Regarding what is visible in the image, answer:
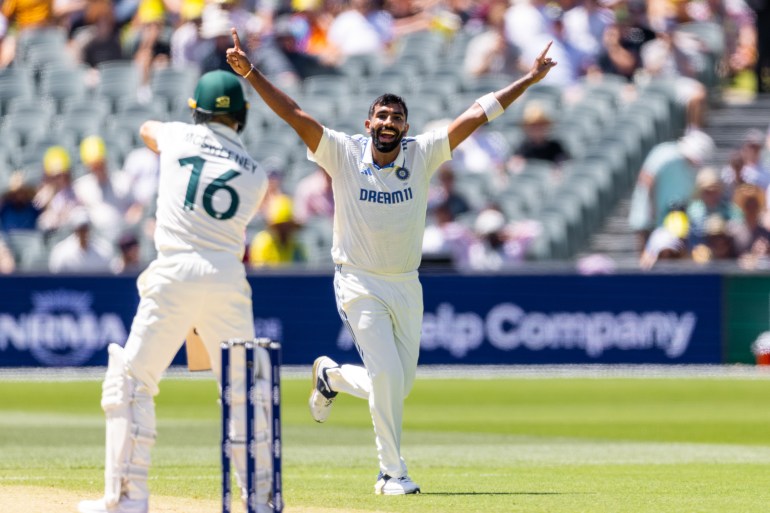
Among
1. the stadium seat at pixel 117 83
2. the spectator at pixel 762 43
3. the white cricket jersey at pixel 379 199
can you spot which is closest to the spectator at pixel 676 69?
the spectator at pixel 762 43

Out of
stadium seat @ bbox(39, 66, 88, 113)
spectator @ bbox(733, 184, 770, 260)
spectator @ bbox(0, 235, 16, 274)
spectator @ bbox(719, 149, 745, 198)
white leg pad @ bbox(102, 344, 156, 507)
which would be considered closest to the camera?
white leg pad @ bbox(102, 344, 156, 507)

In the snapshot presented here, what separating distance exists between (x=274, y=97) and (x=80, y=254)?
11.5 m

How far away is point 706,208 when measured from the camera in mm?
20141

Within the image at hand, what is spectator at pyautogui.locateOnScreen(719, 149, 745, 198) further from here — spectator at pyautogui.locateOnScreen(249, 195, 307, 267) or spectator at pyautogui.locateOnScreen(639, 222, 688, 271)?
spectator at pyautogui.locateOnScreen(249, 195, 307, 267)

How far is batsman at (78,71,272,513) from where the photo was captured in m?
7.45

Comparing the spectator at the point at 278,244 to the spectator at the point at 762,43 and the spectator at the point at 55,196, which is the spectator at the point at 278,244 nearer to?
the spectator at the point at 55,196

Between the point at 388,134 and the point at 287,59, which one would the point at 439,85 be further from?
the point at 388,134

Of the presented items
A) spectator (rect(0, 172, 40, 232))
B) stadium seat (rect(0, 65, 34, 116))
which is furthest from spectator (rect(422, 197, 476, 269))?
stadium seat (rect(0, 65, 34, 116))

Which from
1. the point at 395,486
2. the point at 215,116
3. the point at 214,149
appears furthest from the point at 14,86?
the point at 214,149

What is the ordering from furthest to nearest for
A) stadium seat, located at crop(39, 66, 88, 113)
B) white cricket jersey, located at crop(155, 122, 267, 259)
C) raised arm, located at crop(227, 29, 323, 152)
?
1. stadium seat, located at crop(39, 66, 88, 113)
2. raised arm, located at crop(227, 29, 323, 152)
3. white cricket jersey, located at crop(155, 122, 267, 259)

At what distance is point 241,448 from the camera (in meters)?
7.23

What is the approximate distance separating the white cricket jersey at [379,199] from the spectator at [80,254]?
35.7 ft

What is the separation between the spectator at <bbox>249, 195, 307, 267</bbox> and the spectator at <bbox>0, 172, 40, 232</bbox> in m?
3.06

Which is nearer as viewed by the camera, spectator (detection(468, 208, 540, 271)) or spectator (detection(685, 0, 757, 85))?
spectator (detection(468, 208, 540, 271))
